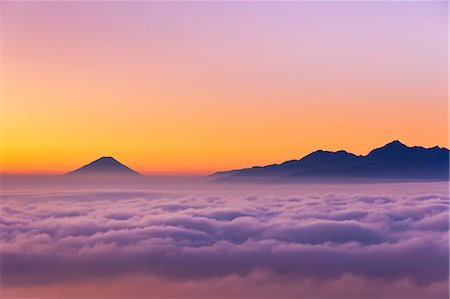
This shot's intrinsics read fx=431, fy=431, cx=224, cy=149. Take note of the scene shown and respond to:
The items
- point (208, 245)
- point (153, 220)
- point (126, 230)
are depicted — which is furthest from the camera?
point (208, 245)

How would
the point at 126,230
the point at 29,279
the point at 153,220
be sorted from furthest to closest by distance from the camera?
the point at 153,220 < the point at 126,230 < the point at 29,279

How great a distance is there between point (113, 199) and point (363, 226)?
14067 mm

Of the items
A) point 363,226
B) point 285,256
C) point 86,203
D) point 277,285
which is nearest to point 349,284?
point 277,285

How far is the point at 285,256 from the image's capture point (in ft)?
61.3

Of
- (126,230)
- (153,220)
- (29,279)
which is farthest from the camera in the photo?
(153,220)

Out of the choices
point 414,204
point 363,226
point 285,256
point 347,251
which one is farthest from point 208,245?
point 414,204

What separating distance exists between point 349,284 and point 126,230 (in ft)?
32.2

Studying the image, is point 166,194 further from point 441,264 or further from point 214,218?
point 441,264

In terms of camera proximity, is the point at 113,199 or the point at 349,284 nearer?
the point at 349,284

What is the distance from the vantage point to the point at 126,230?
18562 mm

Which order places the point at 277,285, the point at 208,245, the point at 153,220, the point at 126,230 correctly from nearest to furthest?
the point at 277,285 → the point at 126,230 → the point at 153,220 → the point at 208,245

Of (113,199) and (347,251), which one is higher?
(113,199)

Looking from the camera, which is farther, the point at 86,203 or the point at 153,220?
the point at 86,203

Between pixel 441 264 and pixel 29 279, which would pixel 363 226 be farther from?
pixel 29 279
